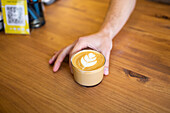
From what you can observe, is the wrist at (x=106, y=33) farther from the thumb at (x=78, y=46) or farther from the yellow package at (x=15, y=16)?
the yellow package at (x=15, y=16)

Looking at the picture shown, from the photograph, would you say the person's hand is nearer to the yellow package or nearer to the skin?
the skin

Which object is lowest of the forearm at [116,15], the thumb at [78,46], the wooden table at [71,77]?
the wooden table at [71,77]

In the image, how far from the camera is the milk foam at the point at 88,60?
79 cm

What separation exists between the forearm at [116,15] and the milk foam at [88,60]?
344mm

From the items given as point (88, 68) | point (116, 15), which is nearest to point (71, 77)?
point (88, 68)

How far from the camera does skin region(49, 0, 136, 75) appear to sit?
3.00 feet

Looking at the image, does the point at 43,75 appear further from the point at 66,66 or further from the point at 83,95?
the point at 83,95

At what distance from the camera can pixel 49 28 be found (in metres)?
1.26

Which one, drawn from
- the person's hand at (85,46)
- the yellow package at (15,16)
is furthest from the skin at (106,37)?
the yellow package at (15,16)

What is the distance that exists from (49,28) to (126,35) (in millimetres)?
580

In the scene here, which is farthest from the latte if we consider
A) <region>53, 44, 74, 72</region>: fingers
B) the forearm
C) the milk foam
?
the forearm

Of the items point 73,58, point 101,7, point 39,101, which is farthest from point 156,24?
point 39,101

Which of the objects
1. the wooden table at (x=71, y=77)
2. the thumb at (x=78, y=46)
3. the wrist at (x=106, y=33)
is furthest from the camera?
the wrist at (x=106, y=33)

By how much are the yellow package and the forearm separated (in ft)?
1.77
